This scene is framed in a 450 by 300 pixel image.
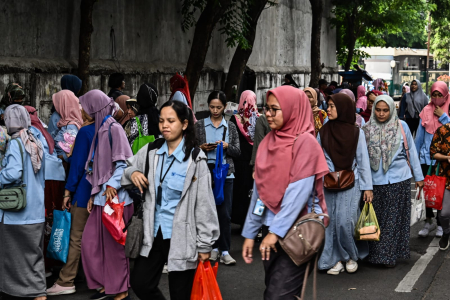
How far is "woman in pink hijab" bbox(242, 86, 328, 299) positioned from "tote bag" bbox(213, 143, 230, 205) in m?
2.51

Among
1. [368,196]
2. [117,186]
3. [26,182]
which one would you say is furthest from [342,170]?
[26,182]

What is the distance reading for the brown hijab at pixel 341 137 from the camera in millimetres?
6855

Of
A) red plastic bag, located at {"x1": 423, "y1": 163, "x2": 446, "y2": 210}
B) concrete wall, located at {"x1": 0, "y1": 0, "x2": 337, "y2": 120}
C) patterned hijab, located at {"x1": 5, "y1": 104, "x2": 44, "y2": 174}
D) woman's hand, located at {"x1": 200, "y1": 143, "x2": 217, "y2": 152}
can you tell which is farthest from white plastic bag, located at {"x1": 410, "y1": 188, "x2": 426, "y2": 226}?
concrete wall, located at {"x1": 0, "y1": 0, "x2": 337, "y2": 120}

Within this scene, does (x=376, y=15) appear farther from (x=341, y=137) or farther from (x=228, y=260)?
(x=228, y=260)

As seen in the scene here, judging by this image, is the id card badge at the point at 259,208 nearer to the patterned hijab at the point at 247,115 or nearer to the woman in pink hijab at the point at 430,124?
the patterned hijab at the point at 247,115

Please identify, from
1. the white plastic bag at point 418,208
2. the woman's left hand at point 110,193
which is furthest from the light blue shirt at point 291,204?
the white plastic bag at point 418,208

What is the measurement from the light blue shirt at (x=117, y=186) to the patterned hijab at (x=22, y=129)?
562 mm

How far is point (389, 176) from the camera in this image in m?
7.39

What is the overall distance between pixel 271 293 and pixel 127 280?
1998 millimetres

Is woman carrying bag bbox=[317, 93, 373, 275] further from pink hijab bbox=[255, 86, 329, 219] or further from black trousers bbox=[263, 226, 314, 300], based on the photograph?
black trousers bbox=[263, 226, 314, 300]

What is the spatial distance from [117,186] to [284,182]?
1943mm

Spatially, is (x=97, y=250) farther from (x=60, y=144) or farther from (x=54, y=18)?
(x=54, y=18)

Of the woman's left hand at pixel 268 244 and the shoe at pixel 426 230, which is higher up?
the woman's left hand at pixel 268 244

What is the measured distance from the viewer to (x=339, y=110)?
687 centimetres
